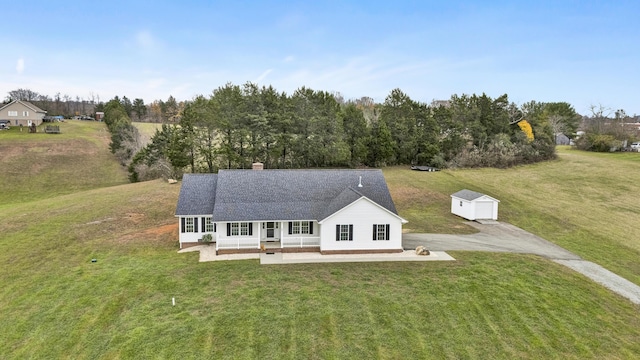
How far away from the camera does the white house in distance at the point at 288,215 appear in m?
23.1

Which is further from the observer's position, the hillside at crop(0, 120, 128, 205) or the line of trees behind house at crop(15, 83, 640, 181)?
the hillside at crop(0, 120, 128, 205)

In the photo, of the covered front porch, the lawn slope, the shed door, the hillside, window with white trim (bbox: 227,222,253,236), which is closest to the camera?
the lawn slope

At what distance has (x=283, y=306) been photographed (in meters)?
16.6

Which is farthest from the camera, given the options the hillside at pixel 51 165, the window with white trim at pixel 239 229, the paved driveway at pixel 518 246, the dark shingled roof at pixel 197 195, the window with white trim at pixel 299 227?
the hillside at pixel 51 165

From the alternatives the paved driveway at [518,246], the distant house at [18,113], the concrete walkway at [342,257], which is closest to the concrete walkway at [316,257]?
the concrete walkway at [342,257]

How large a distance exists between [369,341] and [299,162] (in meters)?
36.7

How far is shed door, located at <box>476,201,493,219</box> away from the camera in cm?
3309

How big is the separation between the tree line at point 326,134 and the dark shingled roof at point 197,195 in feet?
58.5

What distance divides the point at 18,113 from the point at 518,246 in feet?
293

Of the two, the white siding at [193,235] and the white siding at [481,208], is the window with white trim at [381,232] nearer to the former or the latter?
the white siding at [193,235]

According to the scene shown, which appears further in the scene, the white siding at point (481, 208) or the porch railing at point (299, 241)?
the white siding at point (481, 208)

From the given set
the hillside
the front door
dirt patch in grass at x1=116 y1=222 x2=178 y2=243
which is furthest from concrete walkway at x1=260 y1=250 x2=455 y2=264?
the hillside

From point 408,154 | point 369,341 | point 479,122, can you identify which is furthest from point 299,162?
point 369,341

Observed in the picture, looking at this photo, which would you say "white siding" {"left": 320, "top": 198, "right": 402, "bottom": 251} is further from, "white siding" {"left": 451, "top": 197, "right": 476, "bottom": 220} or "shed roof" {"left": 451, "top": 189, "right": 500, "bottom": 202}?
"shed roof" {"left": 451, "top": 189, "right": 500, "bottom": 202}
